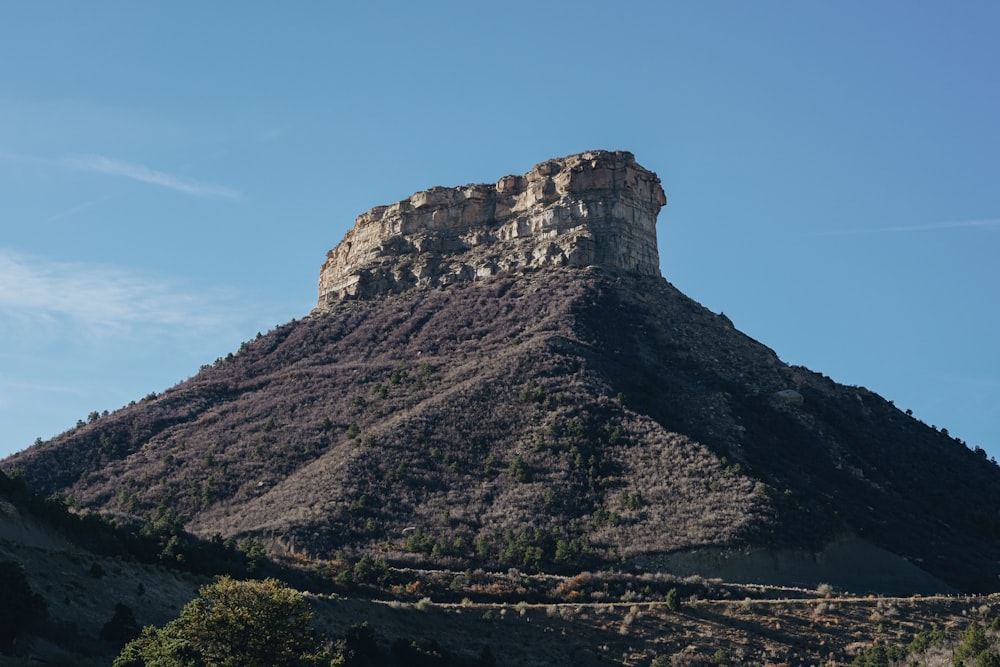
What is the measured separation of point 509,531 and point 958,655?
27.1 m

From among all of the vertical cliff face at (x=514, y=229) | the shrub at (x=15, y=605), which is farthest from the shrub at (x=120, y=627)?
the vertical cliff face at (x=514, y=229)

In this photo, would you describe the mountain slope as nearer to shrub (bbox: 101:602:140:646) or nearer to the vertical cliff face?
the vertical cliff face

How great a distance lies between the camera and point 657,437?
8162cm

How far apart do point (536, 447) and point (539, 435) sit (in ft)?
5.04

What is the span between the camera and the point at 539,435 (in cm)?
8381

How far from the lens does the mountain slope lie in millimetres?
74250

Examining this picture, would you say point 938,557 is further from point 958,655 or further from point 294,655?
point 294,655

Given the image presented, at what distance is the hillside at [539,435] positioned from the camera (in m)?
73.2

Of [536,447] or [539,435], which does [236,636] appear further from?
[539,435]

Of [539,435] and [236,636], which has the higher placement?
[539,435]

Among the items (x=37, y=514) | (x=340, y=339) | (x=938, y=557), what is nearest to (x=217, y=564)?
(x=37, y=514)

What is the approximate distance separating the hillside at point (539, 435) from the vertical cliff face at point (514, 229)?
227 mm

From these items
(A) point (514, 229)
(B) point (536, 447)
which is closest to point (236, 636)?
(B) point (536, 447)

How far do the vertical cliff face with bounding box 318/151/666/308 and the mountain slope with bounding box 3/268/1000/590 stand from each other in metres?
2.28
